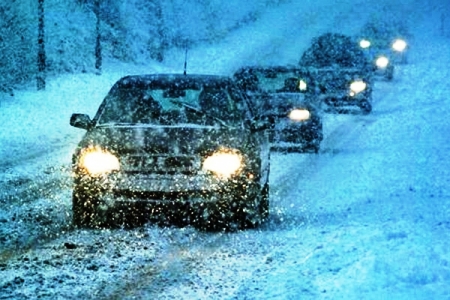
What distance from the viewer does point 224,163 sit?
25.4 ft

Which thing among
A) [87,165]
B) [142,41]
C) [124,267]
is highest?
[142,41]

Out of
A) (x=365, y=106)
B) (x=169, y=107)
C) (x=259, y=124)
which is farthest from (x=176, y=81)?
(x=365, y=106)

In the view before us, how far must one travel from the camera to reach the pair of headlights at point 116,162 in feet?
25.0

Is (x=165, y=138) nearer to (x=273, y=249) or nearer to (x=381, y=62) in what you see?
(x=273, y=249)

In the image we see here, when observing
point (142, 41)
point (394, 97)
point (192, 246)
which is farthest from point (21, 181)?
point (142, 41)

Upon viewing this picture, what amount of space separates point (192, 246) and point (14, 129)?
11.1 metres

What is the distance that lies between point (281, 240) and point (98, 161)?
1929mm

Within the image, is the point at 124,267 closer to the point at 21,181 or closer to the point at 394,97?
the point at 21,181

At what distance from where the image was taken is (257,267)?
6.48 meters

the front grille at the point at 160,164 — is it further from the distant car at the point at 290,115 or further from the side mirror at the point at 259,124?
the distant car at the point at 290,115

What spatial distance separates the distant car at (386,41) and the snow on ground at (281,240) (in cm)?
1620

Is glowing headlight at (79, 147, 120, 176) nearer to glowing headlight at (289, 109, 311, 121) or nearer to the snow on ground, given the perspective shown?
the snow on ground

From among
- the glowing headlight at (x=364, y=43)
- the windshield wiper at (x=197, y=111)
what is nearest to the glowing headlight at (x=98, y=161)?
the windshield wiper at (x=197, y=111)

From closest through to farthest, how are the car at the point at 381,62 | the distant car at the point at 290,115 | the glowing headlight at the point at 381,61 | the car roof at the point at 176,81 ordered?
the car roof at the point at 176,81 → the distant car at the point at 290,115 → the car at the point at 381,62 → the glowing headlight at the point at 381,61
